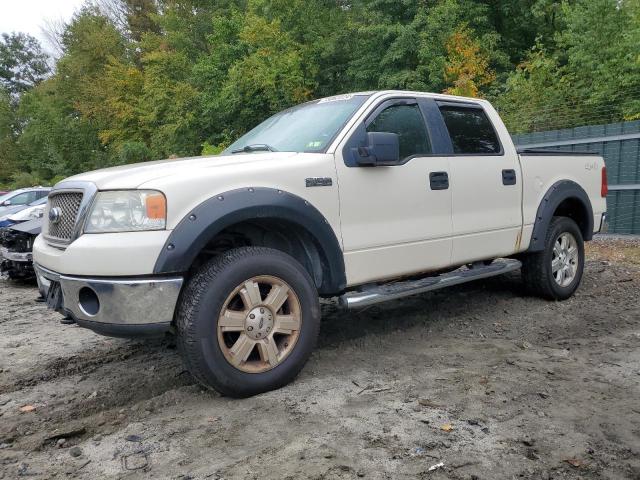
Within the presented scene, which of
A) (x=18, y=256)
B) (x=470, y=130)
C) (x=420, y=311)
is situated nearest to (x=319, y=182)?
(x=470, y=130)

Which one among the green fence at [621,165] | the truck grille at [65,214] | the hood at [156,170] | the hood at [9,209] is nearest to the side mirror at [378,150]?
the hood at [156,170]

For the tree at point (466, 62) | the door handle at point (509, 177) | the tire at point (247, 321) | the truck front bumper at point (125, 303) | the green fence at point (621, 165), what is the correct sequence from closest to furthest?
the truck front bumper at point (125, 303) < the tire at point (247, 321) < the door handle at point (509, 177) < the green fence at point (621, 165) < the tree at point (466, 62)

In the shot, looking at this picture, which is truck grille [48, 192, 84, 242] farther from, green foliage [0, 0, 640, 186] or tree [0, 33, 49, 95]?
tree [0, 33, 49, 95]

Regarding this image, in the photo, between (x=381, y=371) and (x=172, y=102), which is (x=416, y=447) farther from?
(x=172, y=102)

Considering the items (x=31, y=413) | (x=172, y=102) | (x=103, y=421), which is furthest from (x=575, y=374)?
(x=172, y=102)

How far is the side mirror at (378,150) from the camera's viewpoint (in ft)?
13.0

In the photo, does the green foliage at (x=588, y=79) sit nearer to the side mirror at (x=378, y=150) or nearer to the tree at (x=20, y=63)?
the side mirror at (x=378, y=150)

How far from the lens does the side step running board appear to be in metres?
3.99

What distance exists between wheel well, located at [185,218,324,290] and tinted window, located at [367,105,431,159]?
41.2 inches

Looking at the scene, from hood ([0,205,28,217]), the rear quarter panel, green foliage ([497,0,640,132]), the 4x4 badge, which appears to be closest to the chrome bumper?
the 4x4 badge

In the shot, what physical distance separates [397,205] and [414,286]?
0.65m

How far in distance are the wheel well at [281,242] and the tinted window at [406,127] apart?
1.05 metres

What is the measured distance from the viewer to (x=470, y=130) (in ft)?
16.9

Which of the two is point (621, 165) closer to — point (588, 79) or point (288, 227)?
point (588, 79)
